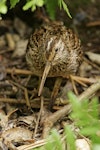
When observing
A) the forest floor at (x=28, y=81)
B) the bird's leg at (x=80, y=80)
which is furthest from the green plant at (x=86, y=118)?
the bird's leg at (x=80, y=80)

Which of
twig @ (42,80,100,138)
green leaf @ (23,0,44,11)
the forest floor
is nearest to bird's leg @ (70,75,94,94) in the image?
the forest floor

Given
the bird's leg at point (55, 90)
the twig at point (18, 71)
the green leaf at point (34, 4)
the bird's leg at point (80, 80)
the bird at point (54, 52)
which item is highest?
the green leaf at point (34, 4)

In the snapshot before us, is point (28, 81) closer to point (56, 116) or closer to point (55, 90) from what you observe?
point (55, 90)

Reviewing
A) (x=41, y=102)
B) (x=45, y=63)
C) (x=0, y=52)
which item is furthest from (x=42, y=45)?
(x=0, y=52)

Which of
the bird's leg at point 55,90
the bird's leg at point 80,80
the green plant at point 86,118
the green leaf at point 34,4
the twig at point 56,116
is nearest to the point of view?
the green plant at point 86,118

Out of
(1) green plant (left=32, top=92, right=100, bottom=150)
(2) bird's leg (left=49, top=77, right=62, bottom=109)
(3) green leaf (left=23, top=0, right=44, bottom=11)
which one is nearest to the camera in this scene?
(1) green plant (left=32, top=92, right=100, bottom=150)

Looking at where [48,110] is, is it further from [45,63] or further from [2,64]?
[2,64]

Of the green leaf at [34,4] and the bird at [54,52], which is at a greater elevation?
the green leaf at [34,4]

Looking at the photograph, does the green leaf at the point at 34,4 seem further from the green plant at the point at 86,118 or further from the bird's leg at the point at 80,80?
the bird's leg at the point at 80,80

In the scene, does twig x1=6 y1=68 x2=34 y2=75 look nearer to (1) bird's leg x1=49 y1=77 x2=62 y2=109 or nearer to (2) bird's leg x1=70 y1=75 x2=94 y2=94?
(1) bird's leg x1=49 y1=77 x2=62 y2=109
